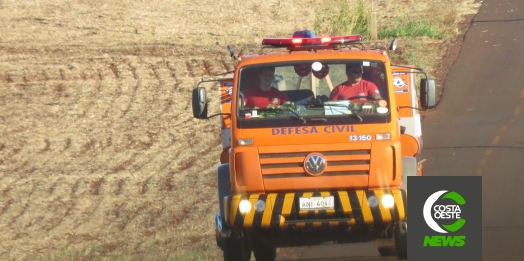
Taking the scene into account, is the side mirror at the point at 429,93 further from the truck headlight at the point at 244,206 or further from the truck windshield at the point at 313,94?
the truck headlight at the point at 244,206

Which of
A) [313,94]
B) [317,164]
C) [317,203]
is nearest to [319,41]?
[313,94]

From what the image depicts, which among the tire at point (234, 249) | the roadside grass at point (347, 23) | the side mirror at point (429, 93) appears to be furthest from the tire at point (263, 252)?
the roadside grass at point (347, 23)

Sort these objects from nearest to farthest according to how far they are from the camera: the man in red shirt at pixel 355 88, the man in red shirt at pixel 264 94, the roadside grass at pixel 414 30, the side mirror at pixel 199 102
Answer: the man in red shirt at pixel 355 88 < the man in red shirt at pixel 264 94 < the side mirror at pixel 199 102 < the roadside grass at pixel 414 30

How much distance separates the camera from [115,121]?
72.3 feet

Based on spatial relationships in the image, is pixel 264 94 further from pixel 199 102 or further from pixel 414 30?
pixel 414 30

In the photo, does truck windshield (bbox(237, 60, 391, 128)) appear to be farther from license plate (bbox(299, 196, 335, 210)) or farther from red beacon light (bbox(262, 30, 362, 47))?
license plate (bbox(299, 196, 335, 210))

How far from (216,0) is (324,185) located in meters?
25.7

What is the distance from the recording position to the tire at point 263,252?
11258 mm

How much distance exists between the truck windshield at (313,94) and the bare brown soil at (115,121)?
114 inches

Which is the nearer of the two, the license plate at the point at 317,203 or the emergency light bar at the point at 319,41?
the license plate at the point at 317,203

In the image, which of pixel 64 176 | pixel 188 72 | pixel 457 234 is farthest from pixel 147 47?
pixel 457 234

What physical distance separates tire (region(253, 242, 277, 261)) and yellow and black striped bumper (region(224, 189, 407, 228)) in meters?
1.49

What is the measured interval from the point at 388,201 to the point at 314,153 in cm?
97

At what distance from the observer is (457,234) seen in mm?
7891
